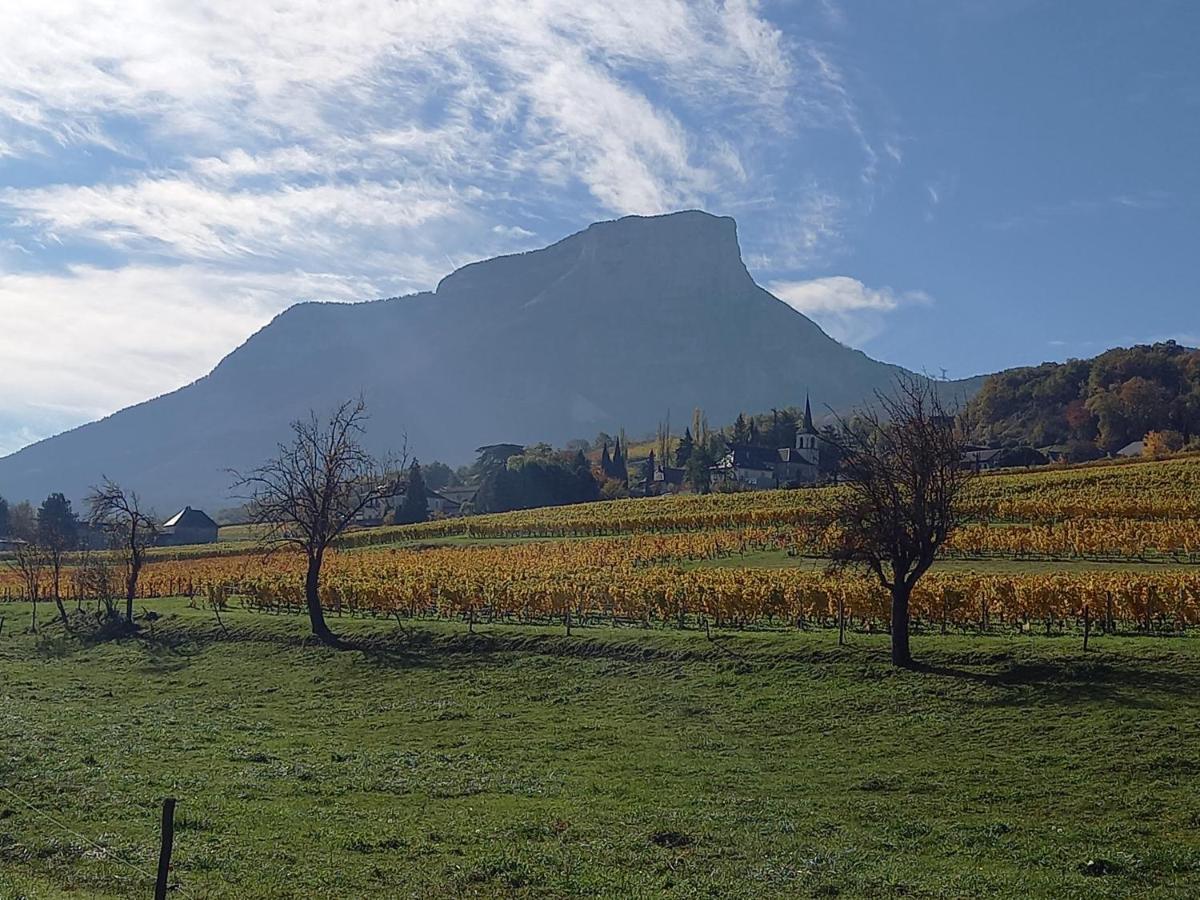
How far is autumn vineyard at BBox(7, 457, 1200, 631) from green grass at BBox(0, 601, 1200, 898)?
2724 millimetres

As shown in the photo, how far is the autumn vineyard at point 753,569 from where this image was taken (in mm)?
29438

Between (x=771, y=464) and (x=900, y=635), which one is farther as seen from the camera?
(x=771, y=464)

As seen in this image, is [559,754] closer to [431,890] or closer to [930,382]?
[431,890]

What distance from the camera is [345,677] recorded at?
3147 centimetres

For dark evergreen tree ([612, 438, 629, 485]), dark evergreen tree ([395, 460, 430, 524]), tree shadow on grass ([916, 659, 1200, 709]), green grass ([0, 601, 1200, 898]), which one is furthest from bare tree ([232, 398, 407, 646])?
dark evergreen tree ([612, 438, 629, 485])

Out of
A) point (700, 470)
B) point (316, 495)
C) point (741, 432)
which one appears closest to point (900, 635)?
point (316, 495)

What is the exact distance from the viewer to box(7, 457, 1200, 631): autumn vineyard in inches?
1159

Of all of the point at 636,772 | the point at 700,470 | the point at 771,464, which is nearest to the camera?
the point at 636,772

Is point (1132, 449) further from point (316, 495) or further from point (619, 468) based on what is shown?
point (316, 495)

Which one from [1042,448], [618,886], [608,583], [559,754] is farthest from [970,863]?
[1042,448]

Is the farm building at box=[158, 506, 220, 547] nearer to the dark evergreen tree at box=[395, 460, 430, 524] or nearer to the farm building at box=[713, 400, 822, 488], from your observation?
the dark evergreen tree at box=[395, 460, 430, 524]

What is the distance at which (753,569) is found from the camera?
46938 mm

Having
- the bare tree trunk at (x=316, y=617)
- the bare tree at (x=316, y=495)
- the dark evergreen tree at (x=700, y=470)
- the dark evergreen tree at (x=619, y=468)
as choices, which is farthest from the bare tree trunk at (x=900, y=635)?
the dark evergreen tree at (x=619, y=468)

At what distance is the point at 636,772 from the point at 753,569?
1127 inches
